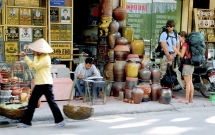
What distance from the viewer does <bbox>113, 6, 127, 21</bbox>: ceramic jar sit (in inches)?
451

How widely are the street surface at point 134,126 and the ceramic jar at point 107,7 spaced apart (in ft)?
11.9

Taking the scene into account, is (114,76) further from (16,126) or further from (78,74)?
(16,126)

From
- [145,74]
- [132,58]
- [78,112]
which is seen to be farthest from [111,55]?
[78,112]

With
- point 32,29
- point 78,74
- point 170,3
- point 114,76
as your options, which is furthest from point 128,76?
point 170,3

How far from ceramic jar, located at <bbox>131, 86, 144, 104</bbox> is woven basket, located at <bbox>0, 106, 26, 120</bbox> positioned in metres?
3.12

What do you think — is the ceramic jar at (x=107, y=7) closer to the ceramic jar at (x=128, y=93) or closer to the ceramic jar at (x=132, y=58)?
the ceramic jar at (x=132, y=58)

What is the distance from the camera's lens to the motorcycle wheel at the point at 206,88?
10.8 meters

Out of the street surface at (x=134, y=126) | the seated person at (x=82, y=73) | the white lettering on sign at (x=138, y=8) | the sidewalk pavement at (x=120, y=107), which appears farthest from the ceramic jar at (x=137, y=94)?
the white lettering on sign at (x=138, y=8)

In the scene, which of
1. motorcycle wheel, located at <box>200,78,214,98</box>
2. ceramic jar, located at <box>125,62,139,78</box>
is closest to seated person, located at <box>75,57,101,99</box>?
ceramic jar, located at <box>125,62,139,78</box>

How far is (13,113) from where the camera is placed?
24.3 feet

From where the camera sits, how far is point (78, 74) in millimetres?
10047

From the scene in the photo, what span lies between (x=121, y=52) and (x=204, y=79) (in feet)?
8.02

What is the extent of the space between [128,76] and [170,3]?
408 cm

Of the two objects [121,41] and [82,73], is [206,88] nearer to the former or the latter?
[121,41]
